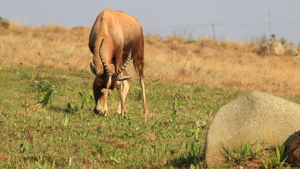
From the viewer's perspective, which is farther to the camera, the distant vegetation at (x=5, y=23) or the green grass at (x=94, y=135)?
the distant vegetation at (x=5, y=23)

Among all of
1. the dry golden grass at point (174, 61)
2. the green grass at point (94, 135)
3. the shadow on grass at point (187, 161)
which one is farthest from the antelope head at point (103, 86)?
the dry golden grass at point (174, 61)

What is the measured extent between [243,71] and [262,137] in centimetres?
1596

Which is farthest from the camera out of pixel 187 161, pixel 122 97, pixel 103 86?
pixel 122 97

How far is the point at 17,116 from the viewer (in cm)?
709

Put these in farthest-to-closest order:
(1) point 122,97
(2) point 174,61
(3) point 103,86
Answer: (2) point 174,61 → (1) point 122,97 → (3) point 103,86

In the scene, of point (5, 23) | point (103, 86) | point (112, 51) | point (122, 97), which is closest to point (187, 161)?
point (103, 86)

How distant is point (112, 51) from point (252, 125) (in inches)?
179

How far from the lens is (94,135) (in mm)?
5992

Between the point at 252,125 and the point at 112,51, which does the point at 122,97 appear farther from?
the point at 252,125

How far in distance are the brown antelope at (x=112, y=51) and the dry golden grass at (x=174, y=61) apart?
15.3 feet

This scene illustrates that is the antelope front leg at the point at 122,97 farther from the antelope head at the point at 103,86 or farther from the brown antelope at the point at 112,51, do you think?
the antelope head at the point at 103,86

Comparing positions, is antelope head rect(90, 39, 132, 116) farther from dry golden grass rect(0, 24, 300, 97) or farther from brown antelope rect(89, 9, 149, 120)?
dry golden grass rect(0, 24, 300, 97)

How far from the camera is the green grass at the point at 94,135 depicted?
4.61 meters

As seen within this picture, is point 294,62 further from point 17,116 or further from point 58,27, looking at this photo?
point 17,116
